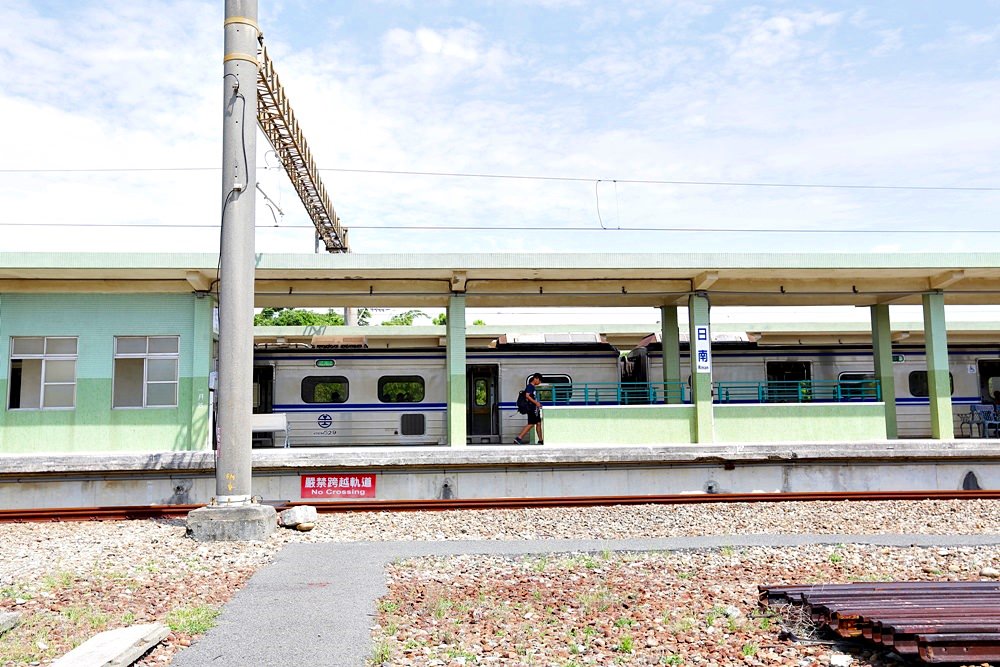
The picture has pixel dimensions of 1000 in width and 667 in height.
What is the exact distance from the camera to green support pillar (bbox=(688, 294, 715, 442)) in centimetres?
1709

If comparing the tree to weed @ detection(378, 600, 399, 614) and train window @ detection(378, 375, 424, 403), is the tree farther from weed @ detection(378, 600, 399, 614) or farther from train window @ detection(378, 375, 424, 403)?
weed @ detection(378, 600, 399, 614)

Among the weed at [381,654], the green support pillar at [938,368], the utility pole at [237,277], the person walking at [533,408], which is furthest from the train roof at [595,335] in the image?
the weed at [381,654]

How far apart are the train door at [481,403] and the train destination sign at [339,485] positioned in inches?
265

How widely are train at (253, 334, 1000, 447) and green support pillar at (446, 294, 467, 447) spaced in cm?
357

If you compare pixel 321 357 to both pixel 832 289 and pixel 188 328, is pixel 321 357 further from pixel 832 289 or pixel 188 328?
pixel 832 289

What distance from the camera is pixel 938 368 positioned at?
18.2 m

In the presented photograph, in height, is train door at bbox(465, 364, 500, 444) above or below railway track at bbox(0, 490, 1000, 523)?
above

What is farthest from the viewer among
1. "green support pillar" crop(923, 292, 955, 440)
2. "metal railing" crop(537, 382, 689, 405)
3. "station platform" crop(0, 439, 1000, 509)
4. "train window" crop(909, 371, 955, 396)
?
"train window" crop(909, 371, 955, 396)

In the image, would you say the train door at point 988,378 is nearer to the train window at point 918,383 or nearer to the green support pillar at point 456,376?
the train window at point 918,383

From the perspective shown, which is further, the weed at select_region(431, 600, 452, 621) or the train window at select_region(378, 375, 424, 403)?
the train window at select_region(378, 375, 424, 403)

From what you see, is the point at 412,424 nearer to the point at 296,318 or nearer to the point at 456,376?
the point at 456,376

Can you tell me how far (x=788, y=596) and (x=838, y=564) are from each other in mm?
2234

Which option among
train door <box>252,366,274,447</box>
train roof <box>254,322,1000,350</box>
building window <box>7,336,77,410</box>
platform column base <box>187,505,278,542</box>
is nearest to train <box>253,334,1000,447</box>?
train door <box>252,366,274,447</box>

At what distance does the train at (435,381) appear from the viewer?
21.1 meters
